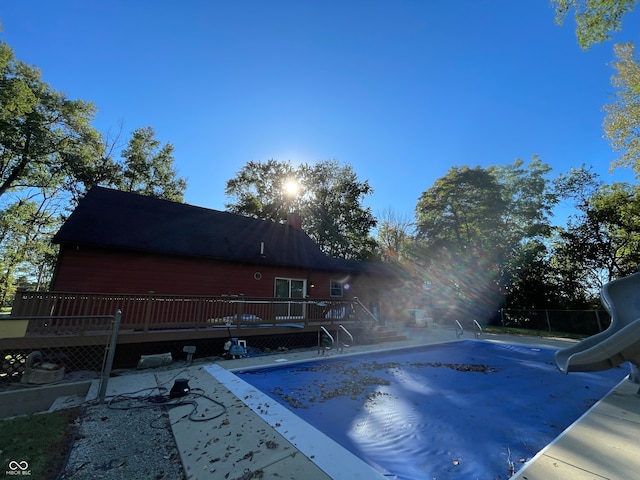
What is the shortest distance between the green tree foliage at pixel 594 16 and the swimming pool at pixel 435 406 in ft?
34.5

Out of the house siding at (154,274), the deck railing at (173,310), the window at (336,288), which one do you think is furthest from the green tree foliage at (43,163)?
the window at (336,288)

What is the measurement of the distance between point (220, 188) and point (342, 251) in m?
15.2

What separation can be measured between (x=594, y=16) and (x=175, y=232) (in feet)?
55.1

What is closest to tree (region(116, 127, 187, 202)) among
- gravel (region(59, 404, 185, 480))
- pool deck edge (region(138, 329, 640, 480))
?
gravel (region(59, 404, 185, 480))

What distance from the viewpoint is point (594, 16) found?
8.67 m

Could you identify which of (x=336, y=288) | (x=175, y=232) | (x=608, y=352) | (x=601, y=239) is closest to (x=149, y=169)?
(x=175, y=232)

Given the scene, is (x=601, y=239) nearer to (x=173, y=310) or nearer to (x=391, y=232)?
(x=391, y=232)

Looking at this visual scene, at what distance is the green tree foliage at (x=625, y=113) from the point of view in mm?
14359

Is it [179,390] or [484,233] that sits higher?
[484,233]

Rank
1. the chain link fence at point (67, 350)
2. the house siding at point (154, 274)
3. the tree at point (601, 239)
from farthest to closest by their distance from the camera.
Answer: the tree at point (601, 239) < the house siding at point (154, 274) < the chain link fence at point (67, 350)

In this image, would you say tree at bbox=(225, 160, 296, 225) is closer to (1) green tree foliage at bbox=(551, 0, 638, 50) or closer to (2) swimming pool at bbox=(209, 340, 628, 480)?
(2) swimming pool at bbox=(209, 340, 628, 480)

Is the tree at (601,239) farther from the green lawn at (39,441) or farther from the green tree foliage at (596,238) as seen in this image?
the green lawn at (39,441)

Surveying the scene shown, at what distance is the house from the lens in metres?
9.19

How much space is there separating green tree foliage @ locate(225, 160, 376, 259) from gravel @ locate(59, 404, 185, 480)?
82.7 ft
